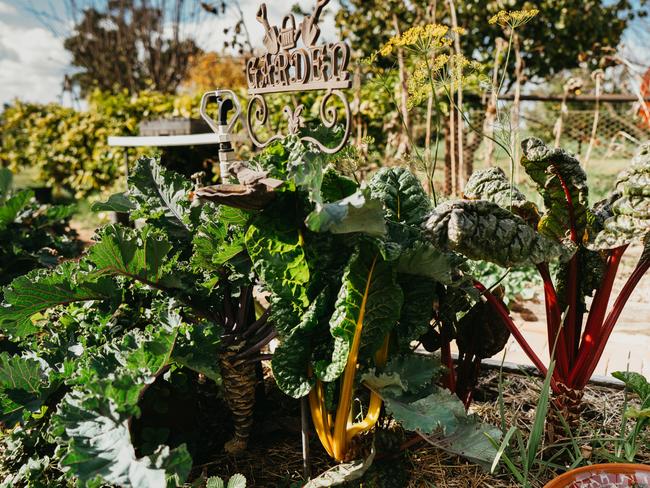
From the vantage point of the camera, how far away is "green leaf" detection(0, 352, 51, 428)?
1.38 metres

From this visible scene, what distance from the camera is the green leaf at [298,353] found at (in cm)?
128

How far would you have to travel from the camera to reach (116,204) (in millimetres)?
1722

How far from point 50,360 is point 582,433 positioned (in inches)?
62.6

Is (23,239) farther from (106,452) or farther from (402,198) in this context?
(402,198)

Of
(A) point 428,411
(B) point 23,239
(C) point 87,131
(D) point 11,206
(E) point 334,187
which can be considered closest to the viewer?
(A) point 428,411

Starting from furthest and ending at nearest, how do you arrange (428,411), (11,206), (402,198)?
1. (11,206)
2. (402,198)
3. (428,411)

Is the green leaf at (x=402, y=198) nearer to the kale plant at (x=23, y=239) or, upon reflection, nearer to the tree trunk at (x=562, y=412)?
the tree trunk at (x=562, y=412)

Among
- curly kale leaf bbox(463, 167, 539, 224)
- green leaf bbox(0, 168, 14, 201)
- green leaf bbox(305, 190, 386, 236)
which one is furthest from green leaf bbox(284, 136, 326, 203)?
green leaf bbox(0, 168, 14, 201)

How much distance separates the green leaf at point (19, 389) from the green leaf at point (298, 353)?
0.64 m

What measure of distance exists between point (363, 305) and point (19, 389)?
94 centimetres

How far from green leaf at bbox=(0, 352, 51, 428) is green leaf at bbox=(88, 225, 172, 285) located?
334 mm

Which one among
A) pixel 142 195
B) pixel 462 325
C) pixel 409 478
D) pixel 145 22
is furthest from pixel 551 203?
pixel 145 22

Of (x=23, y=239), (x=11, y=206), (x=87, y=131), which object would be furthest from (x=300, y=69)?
(x=87, y=131)

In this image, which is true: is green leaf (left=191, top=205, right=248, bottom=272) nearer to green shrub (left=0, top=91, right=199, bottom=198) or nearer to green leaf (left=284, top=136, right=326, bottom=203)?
green leaf (left=284, top=136, right=326, bottom=203)
